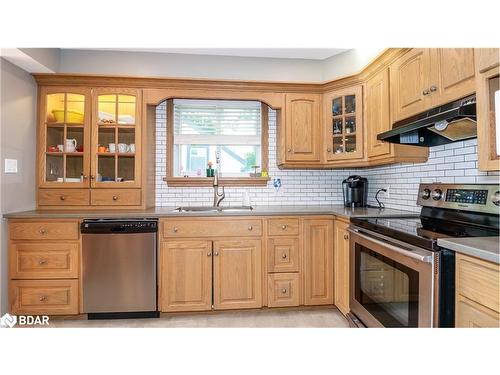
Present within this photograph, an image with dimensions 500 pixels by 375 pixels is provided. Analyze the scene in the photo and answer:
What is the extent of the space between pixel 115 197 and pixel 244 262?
1405 millimetres

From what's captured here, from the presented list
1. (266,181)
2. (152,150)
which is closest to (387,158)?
(266,181)

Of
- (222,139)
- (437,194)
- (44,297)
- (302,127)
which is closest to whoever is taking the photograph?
(437,194)

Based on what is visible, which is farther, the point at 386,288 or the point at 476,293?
the point at 386,288

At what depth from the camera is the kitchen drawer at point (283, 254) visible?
242 centimetres

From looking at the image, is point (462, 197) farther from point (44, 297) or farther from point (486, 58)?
point (44, 297)

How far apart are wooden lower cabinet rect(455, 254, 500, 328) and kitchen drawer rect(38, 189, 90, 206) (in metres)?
2.86

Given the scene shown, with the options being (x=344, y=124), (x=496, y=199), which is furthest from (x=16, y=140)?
(x=496, y=199)

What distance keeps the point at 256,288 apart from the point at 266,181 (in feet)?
3.87

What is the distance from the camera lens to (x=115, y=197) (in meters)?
2.64

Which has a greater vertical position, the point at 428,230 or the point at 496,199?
the point at 496,199

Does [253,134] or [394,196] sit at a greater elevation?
[253,134]

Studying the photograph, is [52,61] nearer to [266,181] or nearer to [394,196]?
[266,181]

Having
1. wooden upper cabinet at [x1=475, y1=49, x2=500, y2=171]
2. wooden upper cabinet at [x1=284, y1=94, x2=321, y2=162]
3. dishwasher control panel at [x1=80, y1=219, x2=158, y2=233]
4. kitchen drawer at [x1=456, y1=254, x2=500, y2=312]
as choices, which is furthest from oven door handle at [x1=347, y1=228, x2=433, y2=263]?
dishwasher control panel at [x1=80, y1=219, x2=158, y2=233]
